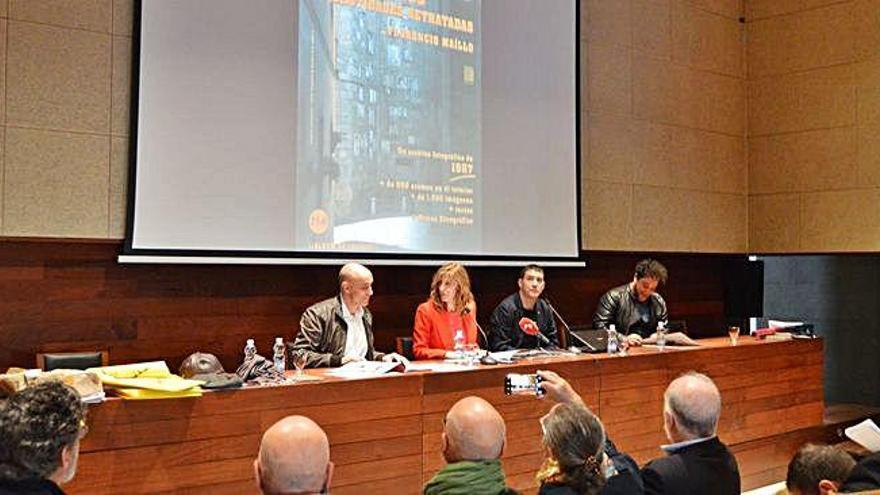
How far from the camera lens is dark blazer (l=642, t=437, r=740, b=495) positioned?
7.43 feet

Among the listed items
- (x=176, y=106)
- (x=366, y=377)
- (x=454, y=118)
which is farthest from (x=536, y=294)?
(x=176, y=106)

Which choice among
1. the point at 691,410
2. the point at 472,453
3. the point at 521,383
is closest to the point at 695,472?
the point at 691,410

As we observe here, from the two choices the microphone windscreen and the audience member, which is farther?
the microphone windscreen

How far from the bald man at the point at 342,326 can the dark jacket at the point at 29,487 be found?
2276 millimetres

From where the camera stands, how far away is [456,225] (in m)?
5.47

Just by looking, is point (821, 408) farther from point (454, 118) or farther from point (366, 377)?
point (366, 377)

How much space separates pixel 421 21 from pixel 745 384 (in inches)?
117

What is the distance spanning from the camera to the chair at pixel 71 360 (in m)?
4.02

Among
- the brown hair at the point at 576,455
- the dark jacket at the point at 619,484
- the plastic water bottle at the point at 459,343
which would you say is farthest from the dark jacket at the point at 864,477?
the plastic water bottle at the point at 459,343

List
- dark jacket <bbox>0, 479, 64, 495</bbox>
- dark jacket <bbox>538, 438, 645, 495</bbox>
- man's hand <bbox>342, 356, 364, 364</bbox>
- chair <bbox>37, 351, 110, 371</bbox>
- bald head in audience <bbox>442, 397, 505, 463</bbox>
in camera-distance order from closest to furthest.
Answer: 1. dark jacket <bbox>0, 479, 64, 495</bbox>
2. dark jacket <bbox>538, 438, 645, 495</bbox>
3. bald head in audience <bbox>442, 397, 505, 463</bbox>
4. chair <bbox>37, 351, 110, 371</bbox>
5. man's hand <bbox>342, 356, 364, 364</bbox>

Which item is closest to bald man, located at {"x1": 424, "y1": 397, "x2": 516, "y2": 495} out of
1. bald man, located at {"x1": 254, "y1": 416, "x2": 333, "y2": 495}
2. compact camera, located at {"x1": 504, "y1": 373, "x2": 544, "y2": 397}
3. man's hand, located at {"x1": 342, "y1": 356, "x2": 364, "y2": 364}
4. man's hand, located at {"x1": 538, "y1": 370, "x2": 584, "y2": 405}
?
bald man, located at {"x1": 254, "y1": 416, "x2": 333, "y2": 495}

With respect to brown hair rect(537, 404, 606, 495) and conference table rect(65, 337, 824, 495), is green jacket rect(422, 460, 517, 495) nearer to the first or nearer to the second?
brown hair rect(537, 404, 606, 495)

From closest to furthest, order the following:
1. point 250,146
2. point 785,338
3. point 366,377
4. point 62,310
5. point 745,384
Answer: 1. point 366,377
2. point 62,310
3. point 250,146
4. point 745,384
5. point 785,338

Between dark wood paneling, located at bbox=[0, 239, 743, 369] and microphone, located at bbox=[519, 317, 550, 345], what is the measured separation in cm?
102
